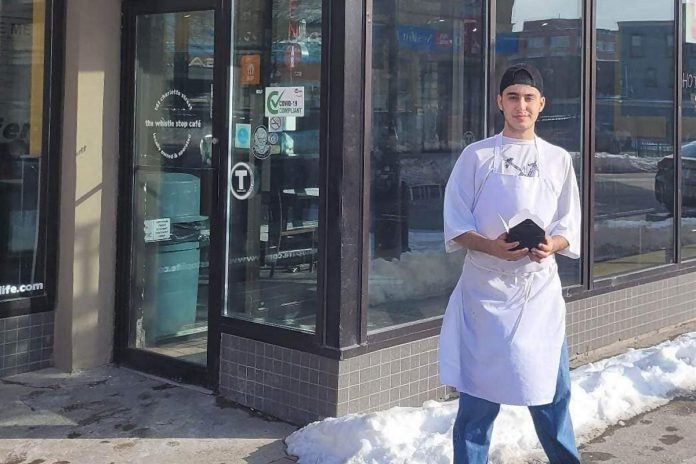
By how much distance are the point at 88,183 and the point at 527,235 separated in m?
3.43

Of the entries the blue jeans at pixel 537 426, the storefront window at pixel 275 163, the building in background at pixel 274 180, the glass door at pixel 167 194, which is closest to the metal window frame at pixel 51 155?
the building in background at pixel 274 180

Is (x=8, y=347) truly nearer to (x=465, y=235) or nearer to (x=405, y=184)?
(x=405, y=184)

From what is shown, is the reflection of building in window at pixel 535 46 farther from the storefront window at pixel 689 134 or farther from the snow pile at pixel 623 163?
the storefront window at pixel 689 134

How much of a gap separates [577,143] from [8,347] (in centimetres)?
434

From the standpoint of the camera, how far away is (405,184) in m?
5.74

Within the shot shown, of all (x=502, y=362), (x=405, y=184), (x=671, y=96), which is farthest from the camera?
(x=671, y=96)

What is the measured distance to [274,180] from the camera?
545 centimetres

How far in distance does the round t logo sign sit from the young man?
6.11 feet

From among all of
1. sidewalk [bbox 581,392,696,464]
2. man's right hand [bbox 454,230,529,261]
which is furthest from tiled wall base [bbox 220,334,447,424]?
man's right hand [bbox 454,230,529,261]

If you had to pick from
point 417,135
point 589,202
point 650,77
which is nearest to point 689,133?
point 650,77

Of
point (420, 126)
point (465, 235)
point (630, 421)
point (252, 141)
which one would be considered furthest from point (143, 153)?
point (630, 421)

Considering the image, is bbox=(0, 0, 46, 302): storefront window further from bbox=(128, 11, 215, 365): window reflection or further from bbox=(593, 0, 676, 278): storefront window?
bbox=(593, 0, 676, 278): storefront window

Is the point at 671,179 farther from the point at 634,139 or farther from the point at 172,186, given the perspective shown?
the point at 172,186

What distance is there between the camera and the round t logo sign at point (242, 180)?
Answer: 5504 millimetres
